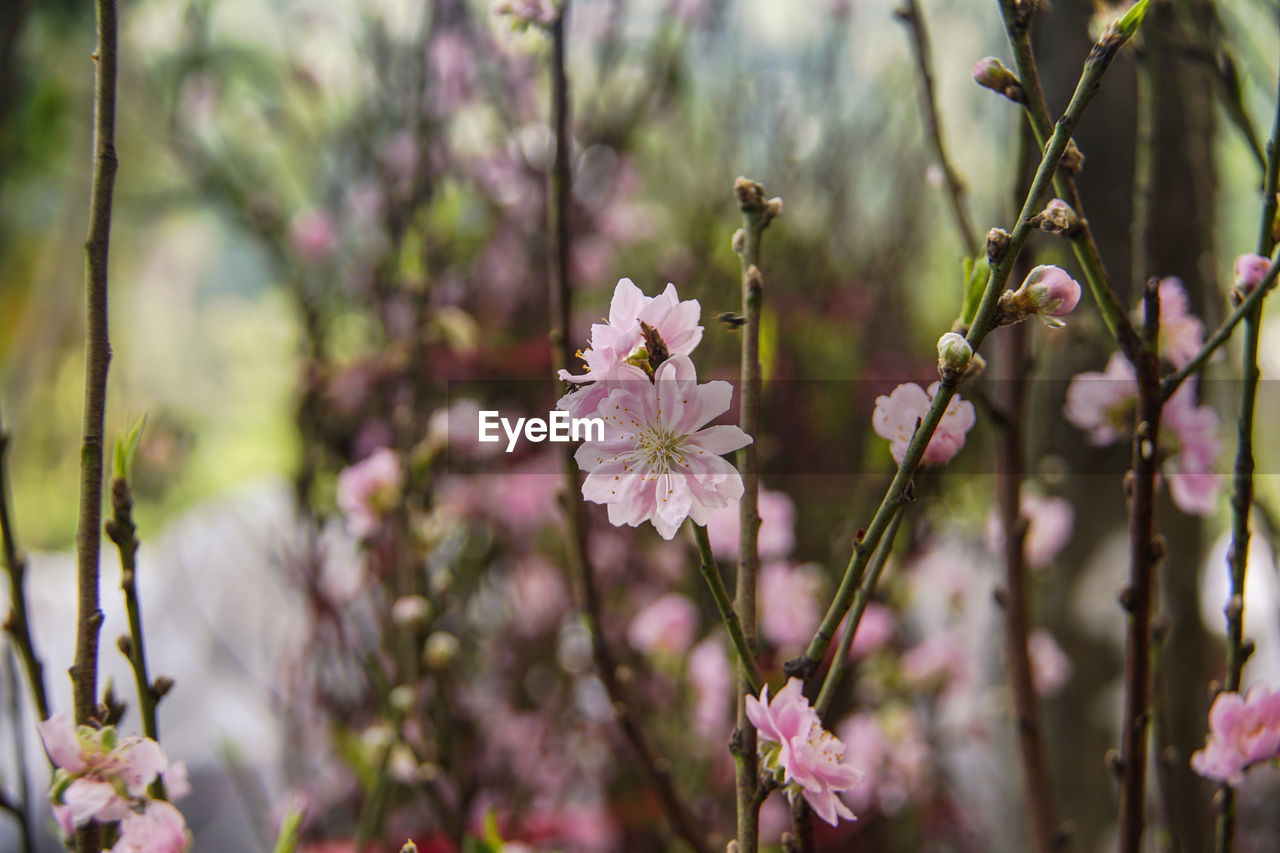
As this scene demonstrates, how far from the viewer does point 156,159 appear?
3.62 meters

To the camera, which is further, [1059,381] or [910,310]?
[910,310]

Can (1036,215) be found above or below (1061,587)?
above

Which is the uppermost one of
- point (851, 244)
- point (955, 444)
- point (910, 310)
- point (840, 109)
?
point (840, 109)

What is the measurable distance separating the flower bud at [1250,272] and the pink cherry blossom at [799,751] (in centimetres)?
27

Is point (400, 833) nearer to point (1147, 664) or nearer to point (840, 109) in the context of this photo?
point (1147, 664)

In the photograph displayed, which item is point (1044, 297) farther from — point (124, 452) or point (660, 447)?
point (124, 452)

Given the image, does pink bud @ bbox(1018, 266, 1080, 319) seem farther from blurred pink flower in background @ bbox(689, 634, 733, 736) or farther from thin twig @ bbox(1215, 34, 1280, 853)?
blurred pink flower in background @ bbox(689, 634, 733, 736)

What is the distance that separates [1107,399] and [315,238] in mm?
1354

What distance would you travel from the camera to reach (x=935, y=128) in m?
0.49

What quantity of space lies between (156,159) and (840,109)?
3.17 m

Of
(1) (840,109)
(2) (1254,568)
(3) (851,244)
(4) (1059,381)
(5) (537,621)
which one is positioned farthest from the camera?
(3) (851,244)

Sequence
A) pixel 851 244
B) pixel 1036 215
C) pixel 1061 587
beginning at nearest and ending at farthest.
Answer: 1. pixel 1036 215
2. pixel 1061 587
3. pixel 851 244

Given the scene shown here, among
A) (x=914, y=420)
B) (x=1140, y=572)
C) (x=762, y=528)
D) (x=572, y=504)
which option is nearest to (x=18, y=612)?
(x=572, y=504)

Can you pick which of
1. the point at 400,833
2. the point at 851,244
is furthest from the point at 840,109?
the point at 400,833
